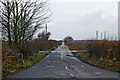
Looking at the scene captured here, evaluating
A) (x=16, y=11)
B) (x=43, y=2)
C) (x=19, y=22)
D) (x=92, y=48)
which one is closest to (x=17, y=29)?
(x=19, y=22)

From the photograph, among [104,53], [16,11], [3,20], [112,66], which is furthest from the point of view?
[16,11]

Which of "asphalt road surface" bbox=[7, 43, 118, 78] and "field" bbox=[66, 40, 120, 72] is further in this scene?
"field" bbox=[66, 40, 120, 72]

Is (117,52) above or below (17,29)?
below

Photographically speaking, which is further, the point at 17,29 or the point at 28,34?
the point at 28,34

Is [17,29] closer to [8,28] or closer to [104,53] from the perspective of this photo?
[8,28]

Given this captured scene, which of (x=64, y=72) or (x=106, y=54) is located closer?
(x=64, y=72)

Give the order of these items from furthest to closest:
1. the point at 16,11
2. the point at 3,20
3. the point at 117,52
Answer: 1. the point at 16,11
2. the point at 3,20
3. the point at 117,52

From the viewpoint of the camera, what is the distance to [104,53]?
16859mm

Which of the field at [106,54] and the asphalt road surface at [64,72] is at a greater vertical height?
the field at [106,54]

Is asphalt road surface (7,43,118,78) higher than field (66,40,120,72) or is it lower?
lower

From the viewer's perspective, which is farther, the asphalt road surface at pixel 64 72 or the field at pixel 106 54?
the field at pixel 106 54

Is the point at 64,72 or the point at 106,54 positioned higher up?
the point at 106,54

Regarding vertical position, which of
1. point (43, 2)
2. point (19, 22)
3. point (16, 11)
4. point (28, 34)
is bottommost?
point (28, 34)

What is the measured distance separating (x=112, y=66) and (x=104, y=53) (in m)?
3.50
